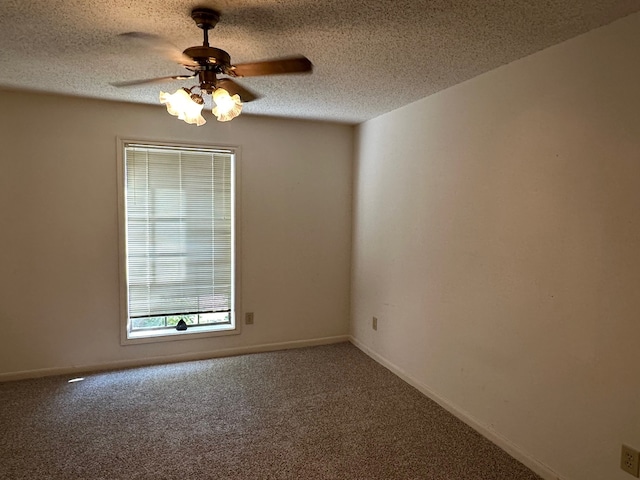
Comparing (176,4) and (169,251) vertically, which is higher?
(176,4)

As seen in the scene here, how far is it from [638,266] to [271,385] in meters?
2.52

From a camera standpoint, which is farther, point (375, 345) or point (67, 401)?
point (375, 345)

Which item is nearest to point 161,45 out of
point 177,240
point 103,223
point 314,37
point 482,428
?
point 314,37

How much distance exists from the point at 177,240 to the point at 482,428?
2889 mm

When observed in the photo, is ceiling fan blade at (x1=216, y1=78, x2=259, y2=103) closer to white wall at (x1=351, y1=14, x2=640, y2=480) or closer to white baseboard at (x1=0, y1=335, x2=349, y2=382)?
Result: white wall at (x1=351, y1=14, x2=640, y2=480)

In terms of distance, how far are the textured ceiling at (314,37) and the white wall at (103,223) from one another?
0.47 metres

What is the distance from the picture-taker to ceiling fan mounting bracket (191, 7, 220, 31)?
1.75 metres

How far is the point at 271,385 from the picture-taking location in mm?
3215

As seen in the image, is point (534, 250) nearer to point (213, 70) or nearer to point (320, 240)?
point (213, 70)

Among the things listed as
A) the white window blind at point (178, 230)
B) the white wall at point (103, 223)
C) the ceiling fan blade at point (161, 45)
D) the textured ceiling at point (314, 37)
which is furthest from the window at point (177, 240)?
the ceiling fan blade at point (161, 45)

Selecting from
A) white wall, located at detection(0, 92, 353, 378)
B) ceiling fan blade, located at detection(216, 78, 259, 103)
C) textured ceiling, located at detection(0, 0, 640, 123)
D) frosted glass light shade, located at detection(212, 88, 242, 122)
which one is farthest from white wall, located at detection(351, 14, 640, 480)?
frosted glass light shade, located at detection(212, 88, 242, 122)

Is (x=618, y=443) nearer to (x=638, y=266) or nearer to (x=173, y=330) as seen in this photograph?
(x=638, y=266)

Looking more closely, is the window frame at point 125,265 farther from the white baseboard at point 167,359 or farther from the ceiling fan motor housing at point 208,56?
the ceiling fan motor housing at point 208,56

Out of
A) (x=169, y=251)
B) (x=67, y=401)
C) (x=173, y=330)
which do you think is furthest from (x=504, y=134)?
(x=67, y=401)
